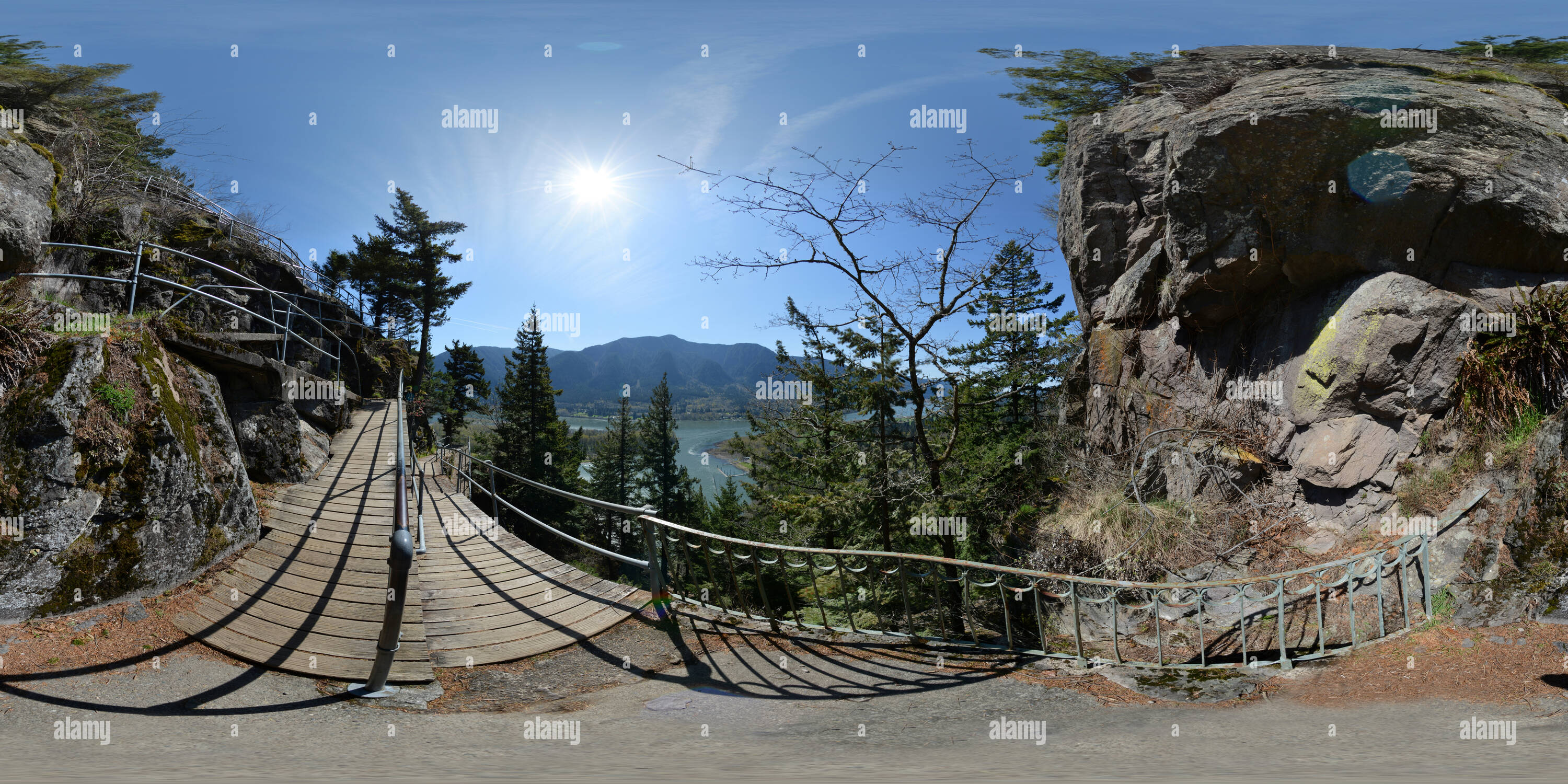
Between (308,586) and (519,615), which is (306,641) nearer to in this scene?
(308,586)

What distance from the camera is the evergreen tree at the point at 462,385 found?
3491 cm

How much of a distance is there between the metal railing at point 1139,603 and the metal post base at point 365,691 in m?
1.69

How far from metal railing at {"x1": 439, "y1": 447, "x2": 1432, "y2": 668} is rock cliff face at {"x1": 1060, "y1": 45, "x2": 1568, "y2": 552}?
1.73m

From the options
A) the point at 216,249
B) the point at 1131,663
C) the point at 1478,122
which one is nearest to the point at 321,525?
the point at 1131,663

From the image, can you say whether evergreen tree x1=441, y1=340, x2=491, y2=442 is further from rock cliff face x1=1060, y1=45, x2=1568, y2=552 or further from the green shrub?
rock cliff face x1=1060, y1=45, x2=1568, y2=552

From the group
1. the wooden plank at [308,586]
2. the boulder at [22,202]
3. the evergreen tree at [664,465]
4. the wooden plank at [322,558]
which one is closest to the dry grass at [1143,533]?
the wooden plank at [308,586]

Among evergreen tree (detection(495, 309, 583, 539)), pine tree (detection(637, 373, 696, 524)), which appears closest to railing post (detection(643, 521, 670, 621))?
evergreen tree (detection(495, 309, 583, 539))

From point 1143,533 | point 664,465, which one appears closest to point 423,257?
point 664,465

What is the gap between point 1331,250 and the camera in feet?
30.0

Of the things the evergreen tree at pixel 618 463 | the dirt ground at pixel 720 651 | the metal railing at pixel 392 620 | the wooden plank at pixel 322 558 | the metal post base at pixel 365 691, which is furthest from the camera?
the evergreen tree at pixel 618 463

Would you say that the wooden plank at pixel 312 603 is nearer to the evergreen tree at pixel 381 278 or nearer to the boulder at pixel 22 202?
the boulder at pixel 22 202

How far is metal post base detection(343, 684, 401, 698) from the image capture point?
4207mm

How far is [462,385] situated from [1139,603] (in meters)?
39.1

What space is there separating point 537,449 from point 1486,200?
36.5m
